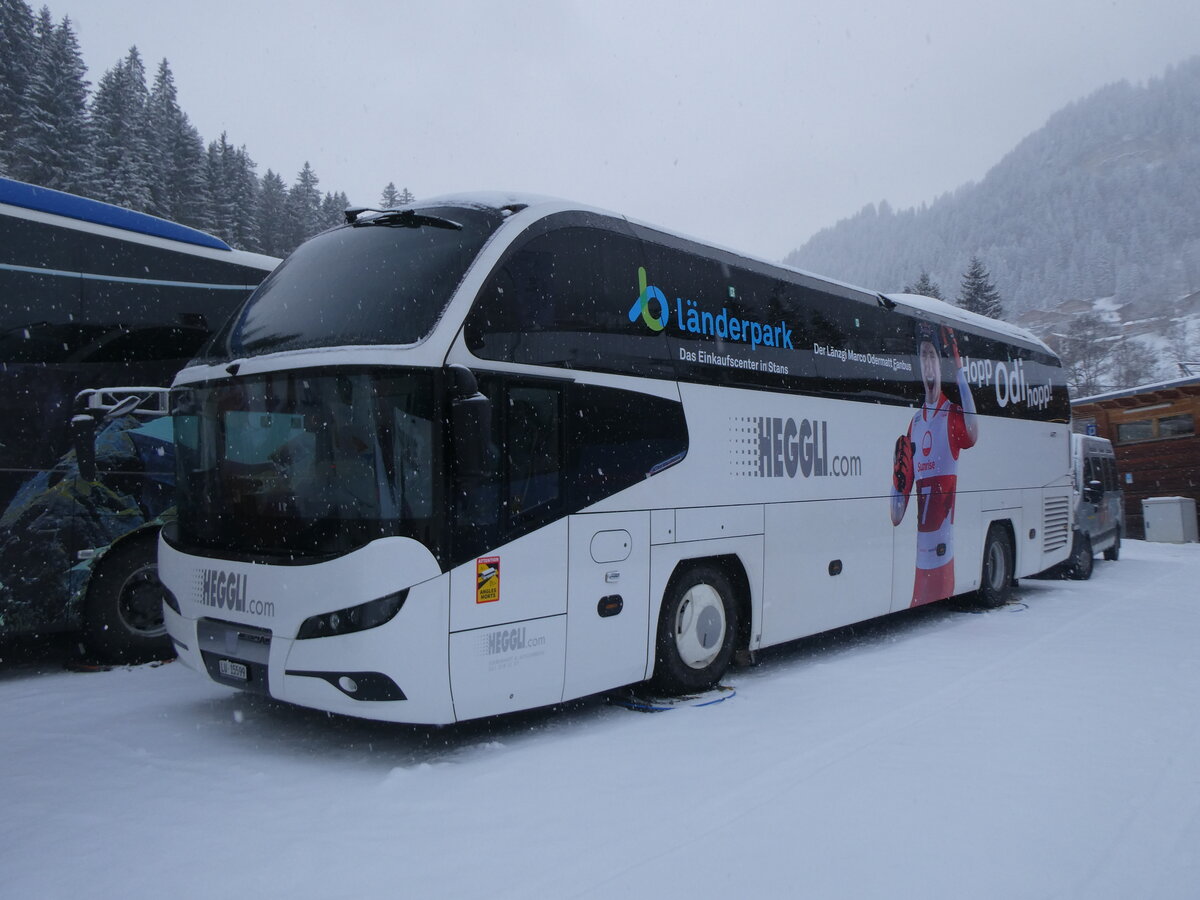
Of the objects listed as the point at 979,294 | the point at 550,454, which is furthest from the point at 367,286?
the point at 979,294

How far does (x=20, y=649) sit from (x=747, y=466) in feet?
23.7

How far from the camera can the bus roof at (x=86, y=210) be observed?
7.03 metres

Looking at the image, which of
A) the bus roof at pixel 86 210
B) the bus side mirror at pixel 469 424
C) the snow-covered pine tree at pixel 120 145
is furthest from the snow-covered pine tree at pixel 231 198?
the bus side mirror at pixel 469 424

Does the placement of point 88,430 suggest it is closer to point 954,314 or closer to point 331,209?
point 954,314

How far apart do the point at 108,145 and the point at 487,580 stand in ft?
150

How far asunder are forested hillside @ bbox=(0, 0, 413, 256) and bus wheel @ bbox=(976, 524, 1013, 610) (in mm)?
28962

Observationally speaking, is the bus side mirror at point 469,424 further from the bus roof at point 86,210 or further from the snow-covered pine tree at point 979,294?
the snow-covered pine tree at point 979,294

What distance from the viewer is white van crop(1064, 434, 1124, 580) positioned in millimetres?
15477

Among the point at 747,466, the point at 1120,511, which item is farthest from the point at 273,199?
the point at 747,466

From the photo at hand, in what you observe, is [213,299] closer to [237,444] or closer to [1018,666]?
[237,444]

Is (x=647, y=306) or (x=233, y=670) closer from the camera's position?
(x=233, y=670)

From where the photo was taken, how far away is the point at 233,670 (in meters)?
5.27

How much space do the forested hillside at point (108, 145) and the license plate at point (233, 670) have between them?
3212cm

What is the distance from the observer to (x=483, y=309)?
17.0 ft
